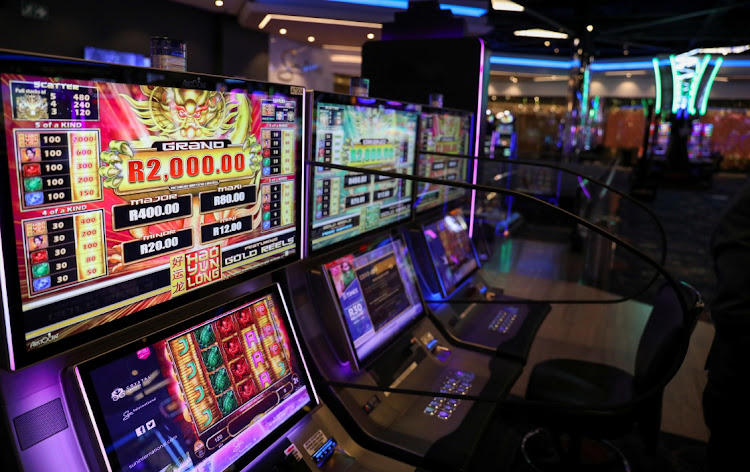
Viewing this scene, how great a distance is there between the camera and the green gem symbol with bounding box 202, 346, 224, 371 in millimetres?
1250

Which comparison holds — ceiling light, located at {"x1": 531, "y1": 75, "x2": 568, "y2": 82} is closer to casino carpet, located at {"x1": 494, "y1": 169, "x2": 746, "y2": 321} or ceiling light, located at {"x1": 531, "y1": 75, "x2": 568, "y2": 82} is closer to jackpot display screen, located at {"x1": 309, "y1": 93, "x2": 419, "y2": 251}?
casino carpet, located at {"x1": 494, "y1": 169, "x2": 746, "y2": 321}

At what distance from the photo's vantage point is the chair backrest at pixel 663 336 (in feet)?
6.01

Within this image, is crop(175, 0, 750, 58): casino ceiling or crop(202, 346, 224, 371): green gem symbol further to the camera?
crop(175, 0, 750, 58): casino ceiling

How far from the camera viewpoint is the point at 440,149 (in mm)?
2748

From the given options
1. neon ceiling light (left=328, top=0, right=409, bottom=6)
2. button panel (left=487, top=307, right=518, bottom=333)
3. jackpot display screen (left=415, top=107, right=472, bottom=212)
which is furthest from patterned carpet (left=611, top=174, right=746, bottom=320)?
neon ceiling light (left=328, top=0, right=409, bottom=6)

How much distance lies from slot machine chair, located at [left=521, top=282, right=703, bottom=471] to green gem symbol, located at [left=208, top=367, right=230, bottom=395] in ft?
3.83

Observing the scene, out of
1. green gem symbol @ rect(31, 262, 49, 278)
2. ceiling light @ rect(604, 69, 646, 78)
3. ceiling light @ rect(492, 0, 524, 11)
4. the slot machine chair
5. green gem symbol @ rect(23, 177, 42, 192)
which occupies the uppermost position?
ceiling light @ rect(604, 69, 646, 78)

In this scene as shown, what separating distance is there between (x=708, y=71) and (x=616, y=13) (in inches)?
135

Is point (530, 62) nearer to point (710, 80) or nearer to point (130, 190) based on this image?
point (710, 80)

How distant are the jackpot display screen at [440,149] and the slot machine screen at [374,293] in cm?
47

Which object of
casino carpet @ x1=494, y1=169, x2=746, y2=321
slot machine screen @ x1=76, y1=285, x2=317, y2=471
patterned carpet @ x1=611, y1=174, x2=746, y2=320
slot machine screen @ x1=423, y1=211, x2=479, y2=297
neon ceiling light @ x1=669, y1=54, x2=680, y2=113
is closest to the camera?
slot machine screen @ x1=76, y1=285, x2=317, y2=471

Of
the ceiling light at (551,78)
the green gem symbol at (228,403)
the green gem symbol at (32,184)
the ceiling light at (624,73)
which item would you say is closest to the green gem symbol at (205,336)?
the green gem symbol at (228,403)

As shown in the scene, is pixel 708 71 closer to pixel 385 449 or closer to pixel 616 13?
pixel 616 13

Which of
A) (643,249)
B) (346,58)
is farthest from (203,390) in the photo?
(346,58)
